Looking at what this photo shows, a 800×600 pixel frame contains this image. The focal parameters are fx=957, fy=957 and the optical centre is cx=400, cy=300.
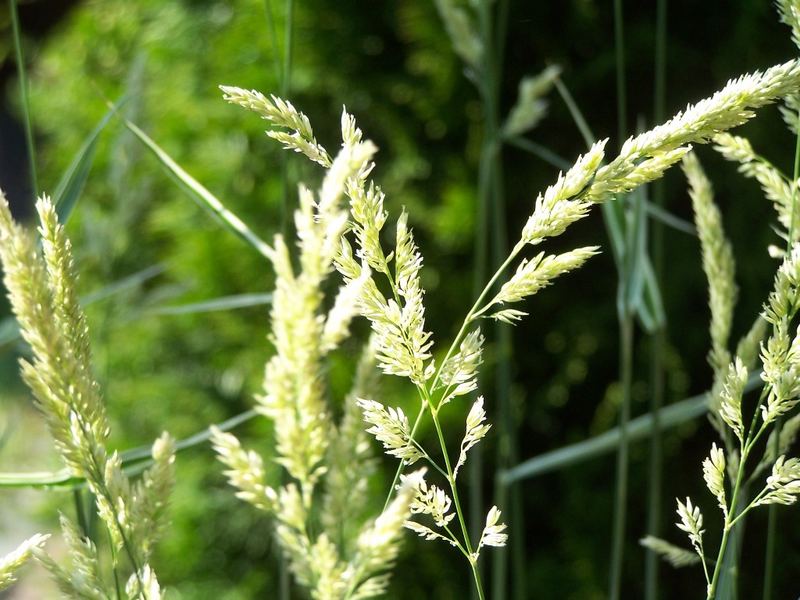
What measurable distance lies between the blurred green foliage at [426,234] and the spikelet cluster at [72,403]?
4.26 ft

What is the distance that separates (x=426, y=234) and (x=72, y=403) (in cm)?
163

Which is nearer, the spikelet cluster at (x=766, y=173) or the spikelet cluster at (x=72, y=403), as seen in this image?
the spikelet cluster at (x=72, y=403)

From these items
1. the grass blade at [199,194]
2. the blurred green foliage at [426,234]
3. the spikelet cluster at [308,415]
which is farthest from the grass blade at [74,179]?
the blurred green foliage at [426,234]

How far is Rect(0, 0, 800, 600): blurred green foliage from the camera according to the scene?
1792 mm

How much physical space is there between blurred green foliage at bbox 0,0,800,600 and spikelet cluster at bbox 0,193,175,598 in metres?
1.30

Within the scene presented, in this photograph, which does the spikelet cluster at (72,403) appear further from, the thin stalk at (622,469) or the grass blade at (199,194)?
the thin stalk at (622,469)

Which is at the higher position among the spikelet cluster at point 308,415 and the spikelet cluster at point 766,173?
the spikelet cluster at point 766,173

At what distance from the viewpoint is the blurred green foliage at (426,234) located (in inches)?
70.6

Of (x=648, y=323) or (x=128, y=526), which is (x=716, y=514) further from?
(x=128, y=526)

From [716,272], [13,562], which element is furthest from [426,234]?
[13,562]

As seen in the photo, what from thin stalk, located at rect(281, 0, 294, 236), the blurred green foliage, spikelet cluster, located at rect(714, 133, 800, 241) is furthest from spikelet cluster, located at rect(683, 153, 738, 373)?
the blurred green foliage

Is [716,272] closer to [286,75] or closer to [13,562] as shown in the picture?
[286,75]

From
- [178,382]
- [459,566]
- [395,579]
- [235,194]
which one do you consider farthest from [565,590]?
[235,194]

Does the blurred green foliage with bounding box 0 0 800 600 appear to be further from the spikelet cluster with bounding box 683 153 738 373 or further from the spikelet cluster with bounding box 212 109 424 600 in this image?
the spikelet cluster with bounding box 212 109 424 600
